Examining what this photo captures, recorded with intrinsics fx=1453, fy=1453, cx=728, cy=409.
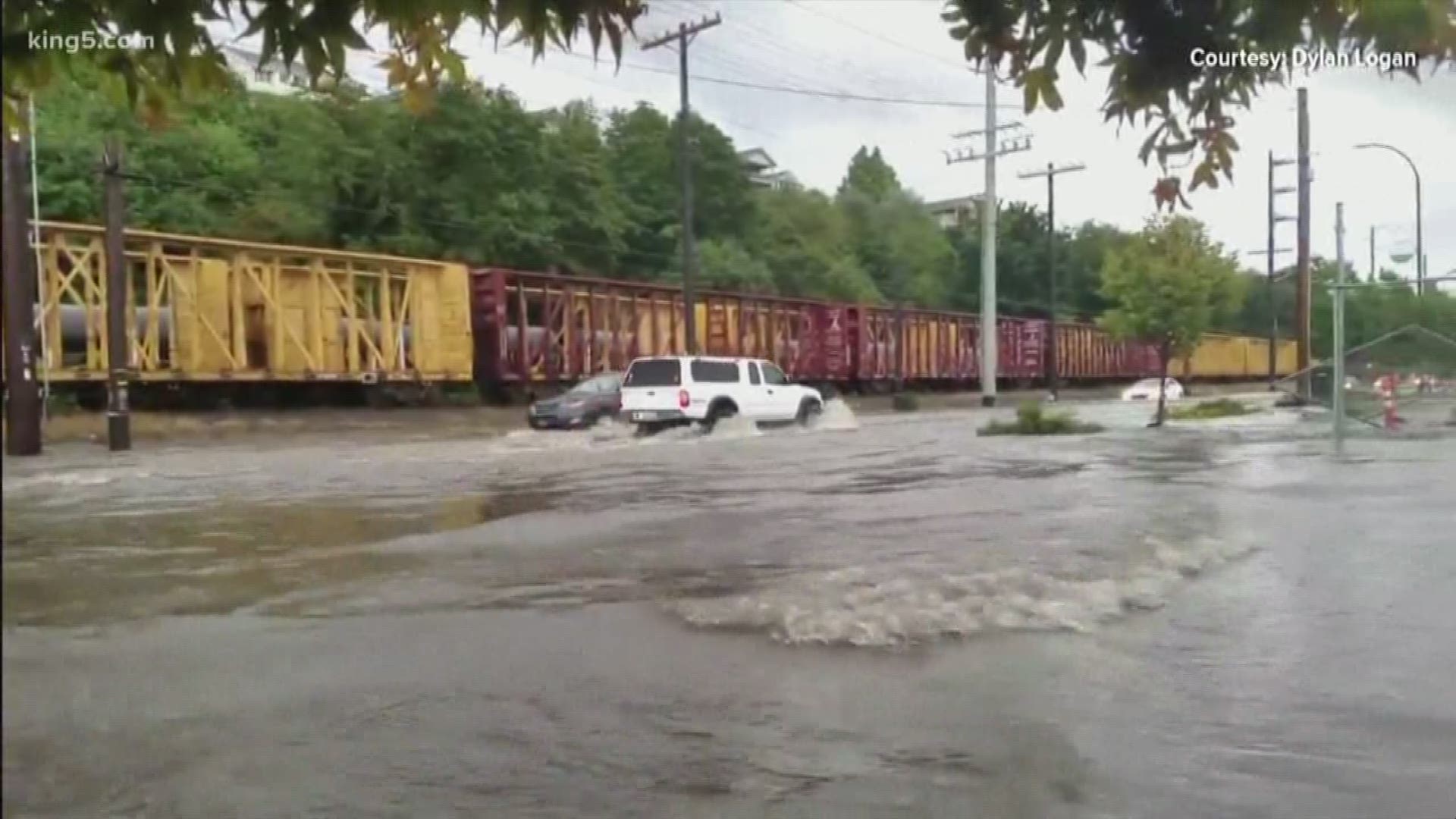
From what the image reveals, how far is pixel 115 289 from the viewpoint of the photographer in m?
8.09

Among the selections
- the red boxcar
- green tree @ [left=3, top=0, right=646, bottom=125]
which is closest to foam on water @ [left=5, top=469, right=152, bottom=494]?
green tree @ [left=3, top=0, right=646, bottom=125]

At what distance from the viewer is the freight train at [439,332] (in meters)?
8.32

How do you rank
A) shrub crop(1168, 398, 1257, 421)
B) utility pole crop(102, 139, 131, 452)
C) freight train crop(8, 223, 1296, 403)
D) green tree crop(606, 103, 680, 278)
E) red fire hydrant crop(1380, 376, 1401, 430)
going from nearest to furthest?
utility pole crop(102, 139, 131, 452) → freight train crop(8, 223, 1296, 403) → green tree crop(606, 103, 680, 278) → red fire hydrant crop(1380, 376, 1401, 430) → shrub crop(1168, 398, 1257, 421)

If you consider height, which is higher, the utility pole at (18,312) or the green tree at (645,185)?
the green tree at (645,185)

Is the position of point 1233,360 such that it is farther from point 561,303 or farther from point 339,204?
point 339,204

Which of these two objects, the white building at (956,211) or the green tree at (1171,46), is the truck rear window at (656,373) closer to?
the white building at (956,211)

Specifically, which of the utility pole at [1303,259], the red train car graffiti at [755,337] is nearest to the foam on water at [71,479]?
the utility pole at [1303,259]

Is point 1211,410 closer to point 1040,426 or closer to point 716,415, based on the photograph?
point 1040,426

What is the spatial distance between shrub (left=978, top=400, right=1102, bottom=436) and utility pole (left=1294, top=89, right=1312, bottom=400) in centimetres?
391

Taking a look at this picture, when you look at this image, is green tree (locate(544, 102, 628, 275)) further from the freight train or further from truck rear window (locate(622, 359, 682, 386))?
truck rear window (locate(622, 359, 682, 386))

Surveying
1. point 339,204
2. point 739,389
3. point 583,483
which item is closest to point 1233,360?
point 739,389

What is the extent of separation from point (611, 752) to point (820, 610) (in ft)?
8.55

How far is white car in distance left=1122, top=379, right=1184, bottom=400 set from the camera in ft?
81.6

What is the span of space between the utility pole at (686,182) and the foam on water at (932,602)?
8.66ft
